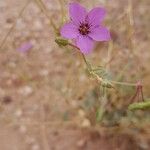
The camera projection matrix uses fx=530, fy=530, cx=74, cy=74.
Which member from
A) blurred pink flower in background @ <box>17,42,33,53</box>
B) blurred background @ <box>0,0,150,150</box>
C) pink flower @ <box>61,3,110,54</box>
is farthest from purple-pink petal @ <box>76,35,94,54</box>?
blurred pink flower in background @ <box>17,42,33,53</box>

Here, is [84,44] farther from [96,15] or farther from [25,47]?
[25,47]

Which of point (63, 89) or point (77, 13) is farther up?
point (77, 13)

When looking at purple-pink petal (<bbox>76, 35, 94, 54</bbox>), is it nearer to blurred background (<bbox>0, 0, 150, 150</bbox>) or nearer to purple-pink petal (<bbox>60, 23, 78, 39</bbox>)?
purple-pink petal (<bbox>60, 23, 78, 39</bbox>)

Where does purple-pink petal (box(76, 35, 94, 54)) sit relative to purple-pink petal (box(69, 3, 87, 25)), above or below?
below

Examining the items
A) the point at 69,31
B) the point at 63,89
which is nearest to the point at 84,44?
the point at 69,31

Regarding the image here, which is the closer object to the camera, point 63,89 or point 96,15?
point 96,15

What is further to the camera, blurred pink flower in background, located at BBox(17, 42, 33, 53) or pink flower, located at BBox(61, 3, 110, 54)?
blurred pink flower in background, located at BBox(17, 42, 33, 53)
